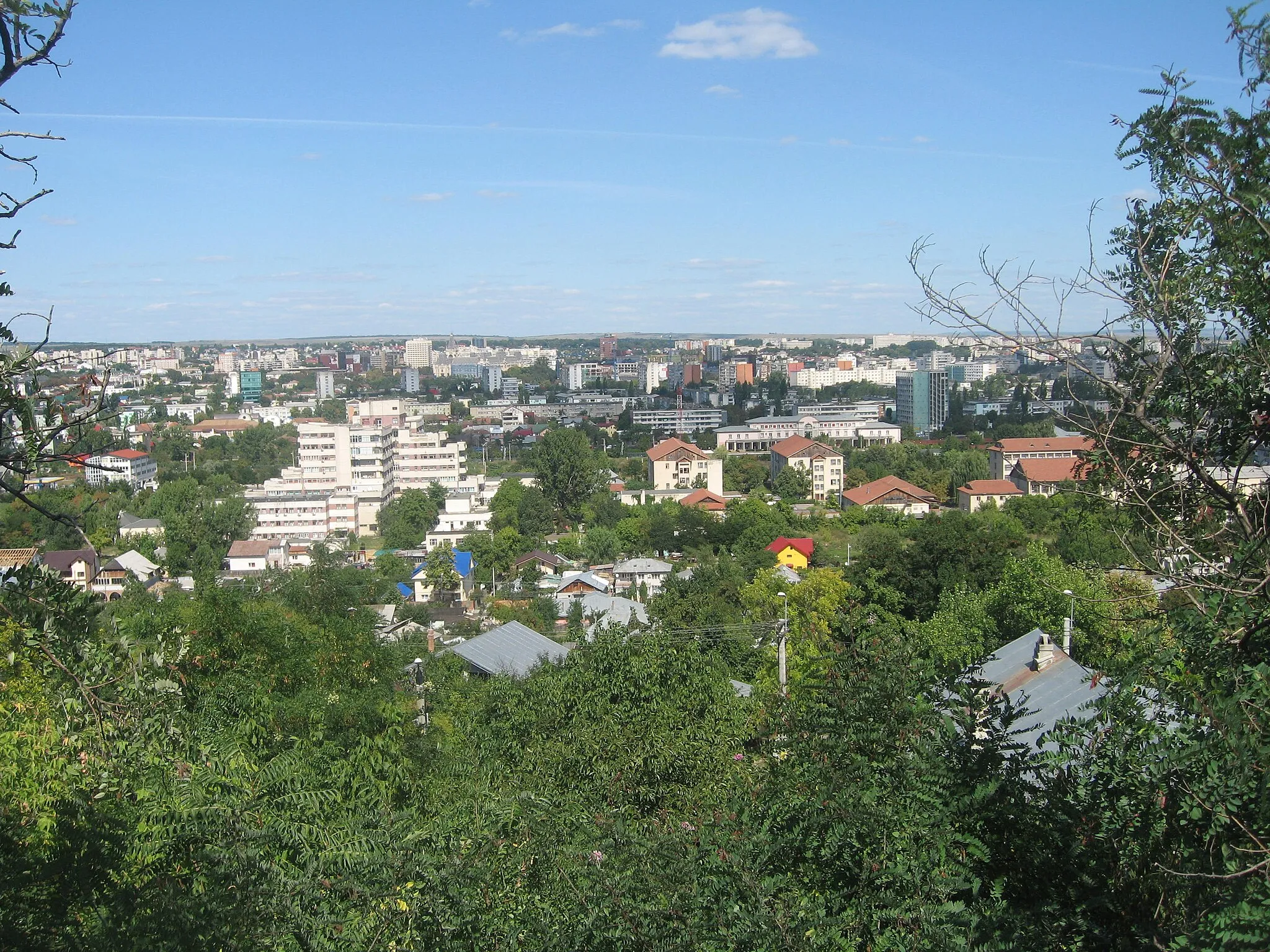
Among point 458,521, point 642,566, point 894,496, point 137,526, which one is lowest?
point 642,566

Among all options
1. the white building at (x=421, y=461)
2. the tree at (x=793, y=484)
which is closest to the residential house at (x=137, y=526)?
the white building at (x=421, y=461)

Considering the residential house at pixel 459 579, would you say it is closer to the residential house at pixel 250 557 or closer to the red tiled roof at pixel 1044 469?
the residential house at pixel 250 557

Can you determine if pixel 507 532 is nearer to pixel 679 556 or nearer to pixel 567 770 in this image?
pixel 679 556

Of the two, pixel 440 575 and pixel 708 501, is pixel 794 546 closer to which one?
pixel 440 575

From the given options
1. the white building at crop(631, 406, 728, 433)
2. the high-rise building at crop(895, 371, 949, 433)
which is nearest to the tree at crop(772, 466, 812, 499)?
the high-rise building at crop(895, 371, 949, 433)

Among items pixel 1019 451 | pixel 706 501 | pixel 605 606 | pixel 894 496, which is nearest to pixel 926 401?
pixel 1019 451

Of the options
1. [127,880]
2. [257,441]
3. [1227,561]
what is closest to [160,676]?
[127,880]

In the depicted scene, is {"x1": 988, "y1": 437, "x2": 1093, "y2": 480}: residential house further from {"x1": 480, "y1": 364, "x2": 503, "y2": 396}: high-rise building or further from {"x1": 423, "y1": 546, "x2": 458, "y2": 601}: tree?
{"x1": 480, "y1": 364, "x2": 503, "y2": 396}: high-rise building
